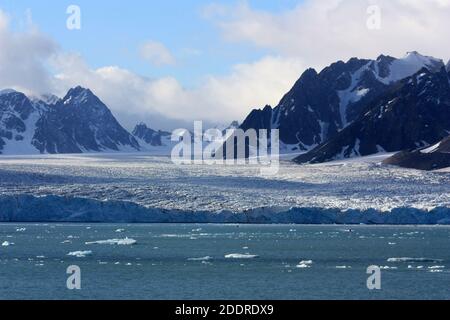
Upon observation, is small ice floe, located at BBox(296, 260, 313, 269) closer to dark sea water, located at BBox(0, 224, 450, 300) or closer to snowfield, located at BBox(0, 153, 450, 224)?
dark sea water, located at BBox(0, 224, 450, 300)

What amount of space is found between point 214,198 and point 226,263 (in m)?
35.8

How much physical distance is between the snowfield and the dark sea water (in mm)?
3239

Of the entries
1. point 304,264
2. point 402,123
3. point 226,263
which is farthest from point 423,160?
point 226,263

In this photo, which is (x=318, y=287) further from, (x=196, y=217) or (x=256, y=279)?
(x=196, y=217)

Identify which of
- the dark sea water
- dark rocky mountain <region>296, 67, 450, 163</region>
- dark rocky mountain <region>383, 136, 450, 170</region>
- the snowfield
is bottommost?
the dark sea water

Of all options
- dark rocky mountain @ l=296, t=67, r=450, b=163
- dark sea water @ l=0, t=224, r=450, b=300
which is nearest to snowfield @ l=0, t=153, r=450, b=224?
dark sea water @ l=0, t=224, r=450, b=300

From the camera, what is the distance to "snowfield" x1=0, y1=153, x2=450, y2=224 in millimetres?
85688

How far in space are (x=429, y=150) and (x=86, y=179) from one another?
73391mm

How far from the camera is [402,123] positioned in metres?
180

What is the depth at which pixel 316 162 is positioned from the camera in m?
169

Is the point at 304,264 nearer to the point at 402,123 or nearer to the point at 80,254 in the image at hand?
the point at 80,254

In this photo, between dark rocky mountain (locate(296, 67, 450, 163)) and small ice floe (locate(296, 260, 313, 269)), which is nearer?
small ice floe (locate(296, 260, 313, 269))

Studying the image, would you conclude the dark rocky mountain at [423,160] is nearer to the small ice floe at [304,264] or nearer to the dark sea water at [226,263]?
the dark sea water at [226,263]
